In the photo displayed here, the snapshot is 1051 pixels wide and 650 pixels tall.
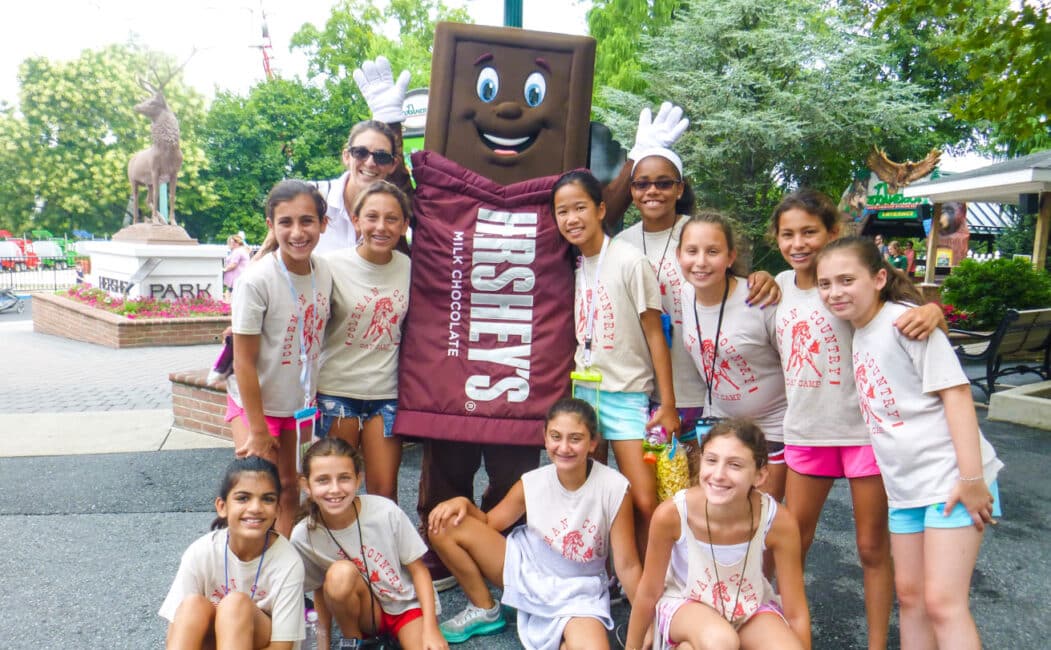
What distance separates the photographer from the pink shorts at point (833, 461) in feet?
8.52

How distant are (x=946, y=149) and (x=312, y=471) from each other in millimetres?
27408

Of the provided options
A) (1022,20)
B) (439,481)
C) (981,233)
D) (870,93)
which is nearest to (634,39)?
(870,93)

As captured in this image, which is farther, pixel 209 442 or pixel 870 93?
pixel 870 93

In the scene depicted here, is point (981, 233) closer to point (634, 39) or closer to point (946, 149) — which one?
point (946, 149)

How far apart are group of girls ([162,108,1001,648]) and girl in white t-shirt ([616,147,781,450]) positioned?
0.01m

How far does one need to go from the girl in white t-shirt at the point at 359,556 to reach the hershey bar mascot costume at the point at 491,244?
492 millimetres

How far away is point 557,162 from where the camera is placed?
3547mm

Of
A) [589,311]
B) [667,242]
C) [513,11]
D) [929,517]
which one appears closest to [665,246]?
[667,242]

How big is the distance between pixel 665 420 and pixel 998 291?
33.2ft

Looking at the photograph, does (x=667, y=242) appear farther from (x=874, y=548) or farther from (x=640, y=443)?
(x=874, y=548)

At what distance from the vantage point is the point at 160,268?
11734 millimetres

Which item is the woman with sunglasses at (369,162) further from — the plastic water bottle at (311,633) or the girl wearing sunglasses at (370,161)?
the plastic water bottle at (311,633)

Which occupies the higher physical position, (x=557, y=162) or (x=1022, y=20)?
(x=1022, y=20)

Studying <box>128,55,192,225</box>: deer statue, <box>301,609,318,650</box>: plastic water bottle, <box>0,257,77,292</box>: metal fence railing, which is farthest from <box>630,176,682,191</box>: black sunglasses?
<box>0,257,77,292</box>: metal fence railing
